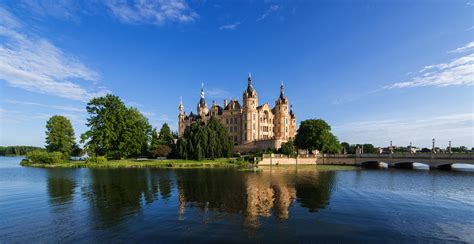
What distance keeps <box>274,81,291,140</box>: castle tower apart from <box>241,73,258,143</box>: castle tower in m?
10.8

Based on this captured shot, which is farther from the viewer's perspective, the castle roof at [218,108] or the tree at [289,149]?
the castle roof at [218,108]

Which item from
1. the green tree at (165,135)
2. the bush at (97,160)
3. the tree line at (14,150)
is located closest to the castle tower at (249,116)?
the green tree at (165,135)

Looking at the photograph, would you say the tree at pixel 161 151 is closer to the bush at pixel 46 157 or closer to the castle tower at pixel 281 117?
the bush at pixel 46 157

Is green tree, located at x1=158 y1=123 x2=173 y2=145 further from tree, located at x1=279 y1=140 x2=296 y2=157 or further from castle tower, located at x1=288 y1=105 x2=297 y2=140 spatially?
castle tower, located at x1=288 y1=105 x2=297 y2=140

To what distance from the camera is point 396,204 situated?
77.6 ft

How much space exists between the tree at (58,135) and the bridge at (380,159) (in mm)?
53656

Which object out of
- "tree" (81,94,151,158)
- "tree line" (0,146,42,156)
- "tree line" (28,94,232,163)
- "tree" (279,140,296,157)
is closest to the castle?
"tree" (279,140,296,157)

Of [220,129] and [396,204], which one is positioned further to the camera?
[220,129]

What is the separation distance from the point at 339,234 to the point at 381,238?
2.04 m

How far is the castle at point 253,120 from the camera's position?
95562 millimetres

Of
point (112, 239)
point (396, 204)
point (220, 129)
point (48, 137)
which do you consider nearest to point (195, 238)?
point (112, 239)

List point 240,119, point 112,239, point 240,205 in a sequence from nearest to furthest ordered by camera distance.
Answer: point 112,239 → point 240,205 → point 240,119

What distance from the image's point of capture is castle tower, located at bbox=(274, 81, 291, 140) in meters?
104

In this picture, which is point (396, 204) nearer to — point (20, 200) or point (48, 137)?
point (20, 200)
